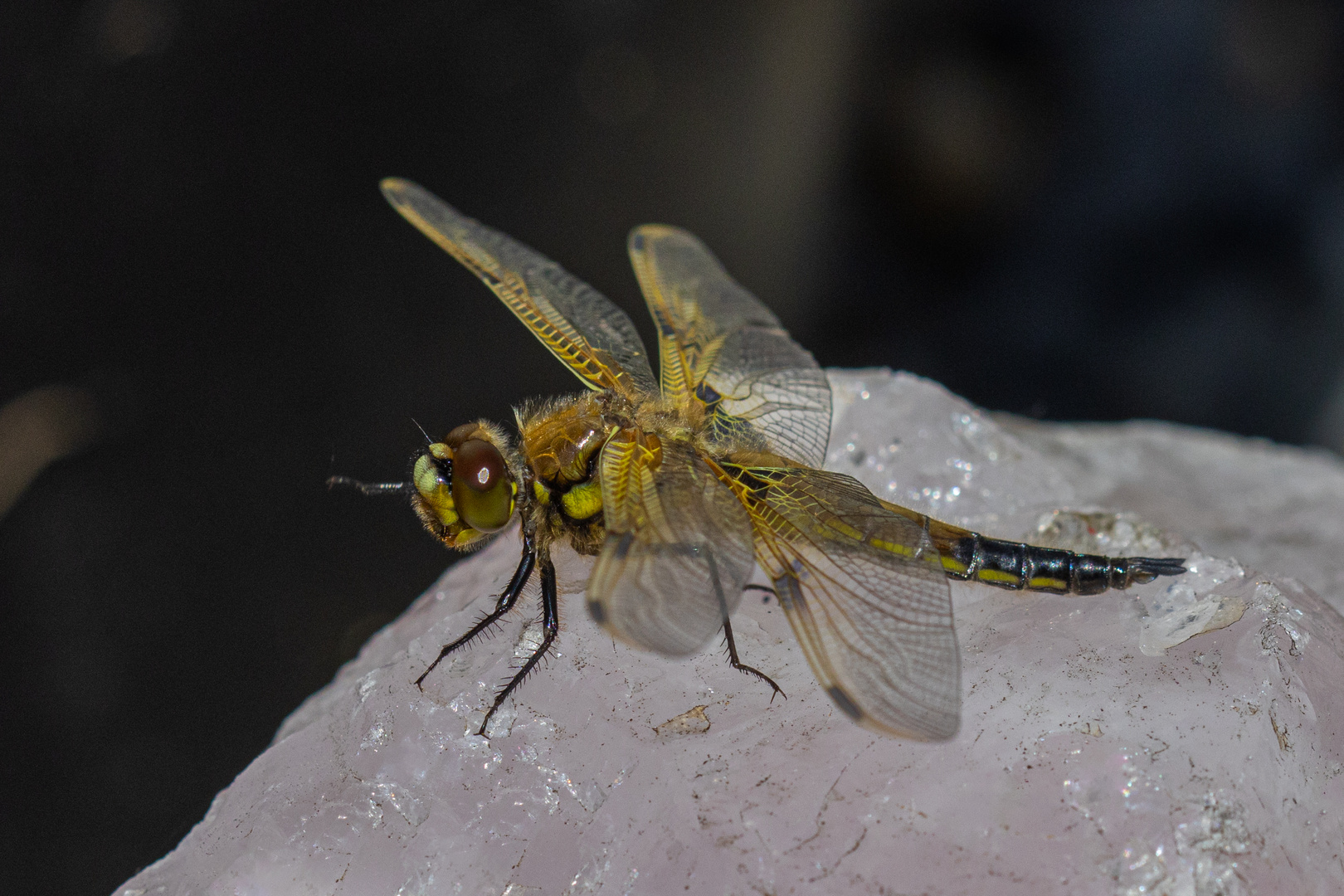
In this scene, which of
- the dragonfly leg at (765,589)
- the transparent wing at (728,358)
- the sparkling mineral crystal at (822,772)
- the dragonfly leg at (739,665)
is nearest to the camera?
the sparkling mineral crystal at (822,772)

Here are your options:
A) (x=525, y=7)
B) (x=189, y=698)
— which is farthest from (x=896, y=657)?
(x=525, y=7)

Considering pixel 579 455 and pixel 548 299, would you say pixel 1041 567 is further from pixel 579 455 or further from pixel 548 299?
pixel 548 299

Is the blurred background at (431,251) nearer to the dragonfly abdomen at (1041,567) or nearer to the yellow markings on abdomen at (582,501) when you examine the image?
the yellow markings on abdomen at (582,501)

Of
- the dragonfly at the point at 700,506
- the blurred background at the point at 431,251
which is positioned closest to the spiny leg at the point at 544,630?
the dragonfly at the point at 700,506

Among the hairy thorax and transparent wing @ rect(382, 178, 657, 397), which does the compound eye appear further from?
transparent wing @ rect(382, 178, 657, 397)

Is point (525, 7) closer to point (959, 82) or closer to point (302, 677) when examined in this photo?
point (959, 82)

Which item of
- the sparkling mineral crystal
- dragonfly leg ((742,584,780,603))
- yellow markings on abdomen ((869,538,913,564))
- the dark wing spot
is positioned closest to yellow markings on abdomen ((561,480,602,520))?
the sparkling mineral crystal
